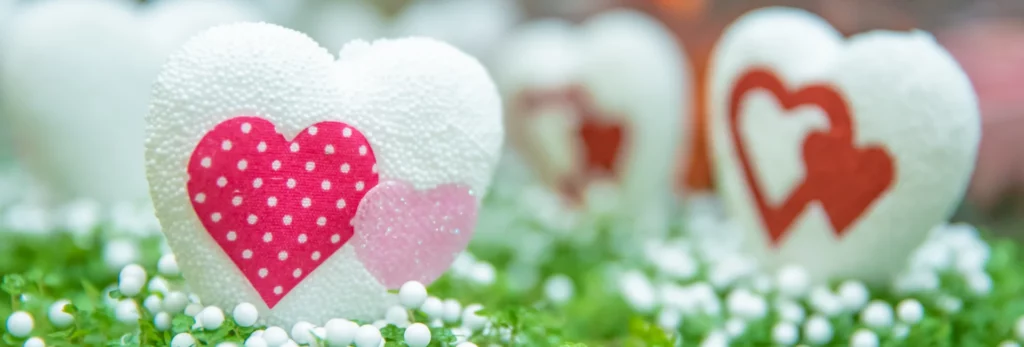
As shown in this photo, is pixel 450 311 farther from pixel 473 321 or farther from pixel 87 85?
pixel 87 85

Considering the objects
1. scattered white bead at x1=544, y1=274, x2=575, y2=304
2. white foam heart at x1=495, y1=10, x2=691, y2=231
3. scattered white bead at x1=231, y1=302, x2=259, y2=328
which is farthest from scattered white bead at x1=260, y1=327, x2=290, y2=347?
white foam heart at x1=495, y1=10, x2=691, y2=231

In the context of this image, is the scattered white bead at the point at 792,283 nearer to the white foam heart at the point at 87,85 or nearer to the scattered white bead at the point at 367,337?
the scattered white bead at the point at 367,337

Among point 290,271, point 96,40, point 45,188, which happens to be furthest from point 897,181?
point 45,188

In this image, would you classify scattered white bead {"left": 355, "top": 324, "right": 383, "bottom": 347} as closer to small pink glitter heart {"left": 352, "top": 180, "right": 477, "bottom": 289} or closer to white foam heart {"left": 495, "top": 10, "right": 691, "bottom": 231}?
small pink glitter heart {"left": 352, "top": 180, "right": 477, "bottom": 289}

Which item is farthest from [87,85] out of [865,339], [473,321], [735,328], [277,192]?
[865,339]

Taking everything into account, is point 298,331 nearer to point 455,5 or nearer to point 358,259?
point 358,259

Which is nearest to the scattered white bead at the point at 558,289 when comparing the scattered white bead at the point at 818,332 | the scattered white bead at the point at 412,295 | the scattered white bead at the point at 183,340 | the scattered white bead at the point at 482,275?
the scattered white bead at the point at 482,275
